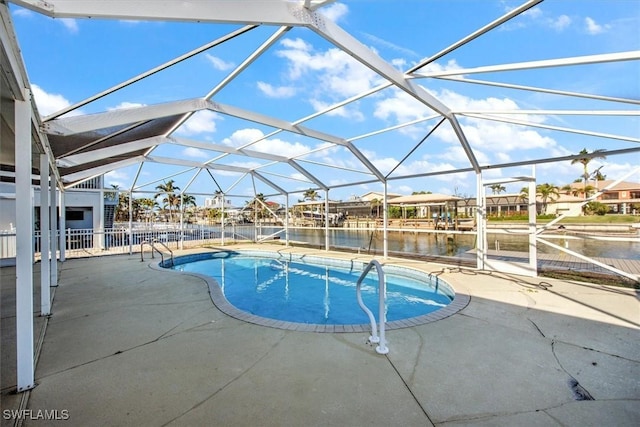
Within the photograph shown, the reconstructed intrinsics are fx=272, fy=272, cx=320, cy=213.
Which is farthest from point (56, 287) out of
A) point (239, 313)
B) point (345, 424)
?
point (345, 424)

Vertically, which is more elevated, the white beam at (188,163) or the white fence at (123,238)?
the white beam at (188,163)

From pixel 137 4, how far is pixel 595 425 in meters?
4.81

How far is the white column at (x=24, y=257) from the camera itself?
86.5 inches

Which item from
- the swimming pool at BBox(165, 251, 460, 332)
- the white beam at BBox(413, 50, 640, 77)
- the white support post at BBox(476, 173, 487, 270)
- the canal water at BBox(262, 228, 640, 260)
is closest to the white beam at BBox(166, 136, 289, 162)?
the swimming pool at BBox(165, 251, 460, 332)

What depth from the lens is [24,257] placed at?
2.25 m

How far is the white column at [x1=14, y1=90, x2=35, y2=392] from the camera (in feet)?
7.21

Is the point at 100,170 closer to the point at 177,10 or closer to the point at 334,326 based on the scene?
the point at 177,10

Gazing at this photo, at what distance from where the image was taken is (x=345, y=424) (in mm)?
1866

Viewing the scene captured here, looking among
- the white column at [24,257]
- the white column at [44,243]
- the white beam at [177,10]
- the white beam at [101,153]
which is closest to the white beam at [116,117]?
the white column at [44,243]

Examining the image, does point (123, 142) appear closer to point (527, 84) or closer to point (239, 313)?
point (239, 313)

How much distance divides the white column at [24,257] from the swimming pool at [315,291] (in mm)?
2108

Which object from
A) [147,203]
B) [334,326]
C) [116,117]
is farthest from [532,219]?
[147,203]

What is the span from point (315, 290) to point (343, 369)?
447 centimetres

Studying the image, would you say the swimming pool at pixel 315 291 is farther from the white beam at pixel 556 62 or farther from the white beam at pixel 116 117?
the white beam at pixel 556 62
